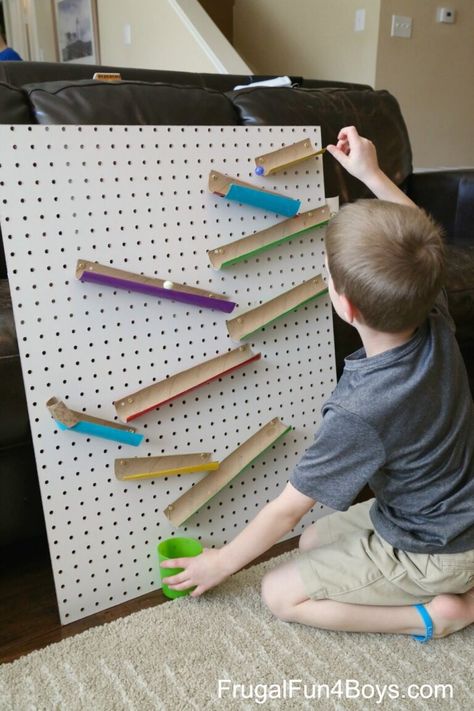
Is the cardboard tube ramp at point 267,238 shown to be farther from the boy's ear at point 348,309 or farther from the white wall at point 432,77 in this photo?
the white wall at point 432,77

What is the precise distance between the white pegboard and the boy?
17 cm

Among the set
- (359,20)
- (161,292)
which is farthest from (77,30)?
(161,292)

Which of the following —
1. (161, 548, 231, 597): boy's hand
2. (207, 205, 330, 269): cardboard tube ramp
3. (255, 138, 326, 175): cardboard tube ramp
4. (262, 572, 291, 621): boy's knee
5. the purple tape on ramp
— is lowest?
(262, 572, 291, 621): boy's knee

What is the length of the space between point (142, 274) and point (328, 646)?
76 cm

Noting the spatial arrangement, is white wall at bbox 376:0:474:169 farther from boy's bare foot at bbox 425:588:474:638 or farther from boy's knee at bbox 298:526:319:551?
boy's bare foot at bbox 425:588:474:638

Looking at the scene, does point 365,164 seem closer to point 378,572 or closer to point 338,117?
point 378,572

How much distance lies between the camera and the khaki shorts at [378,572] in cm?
109

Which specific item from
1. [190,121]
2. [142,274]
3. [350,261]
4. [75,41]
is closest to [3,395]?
[142,274]

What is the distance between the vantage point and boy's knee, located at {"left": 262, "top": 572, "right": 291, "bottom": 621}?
1.16 meters

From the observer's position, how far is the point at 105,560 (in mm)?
1215

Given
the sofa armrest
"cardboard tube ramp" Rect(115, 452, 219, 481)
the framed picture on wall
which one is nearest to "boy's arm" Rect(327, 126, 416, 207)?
"cardboard tube ramp" Rect(115, 452, 219, 481)

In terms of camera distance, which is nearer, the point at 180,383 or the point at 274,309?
the point at 180,383

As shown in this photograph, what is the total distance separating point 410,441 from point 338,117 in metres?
1.40

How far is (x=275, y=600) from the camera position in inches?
46.0
